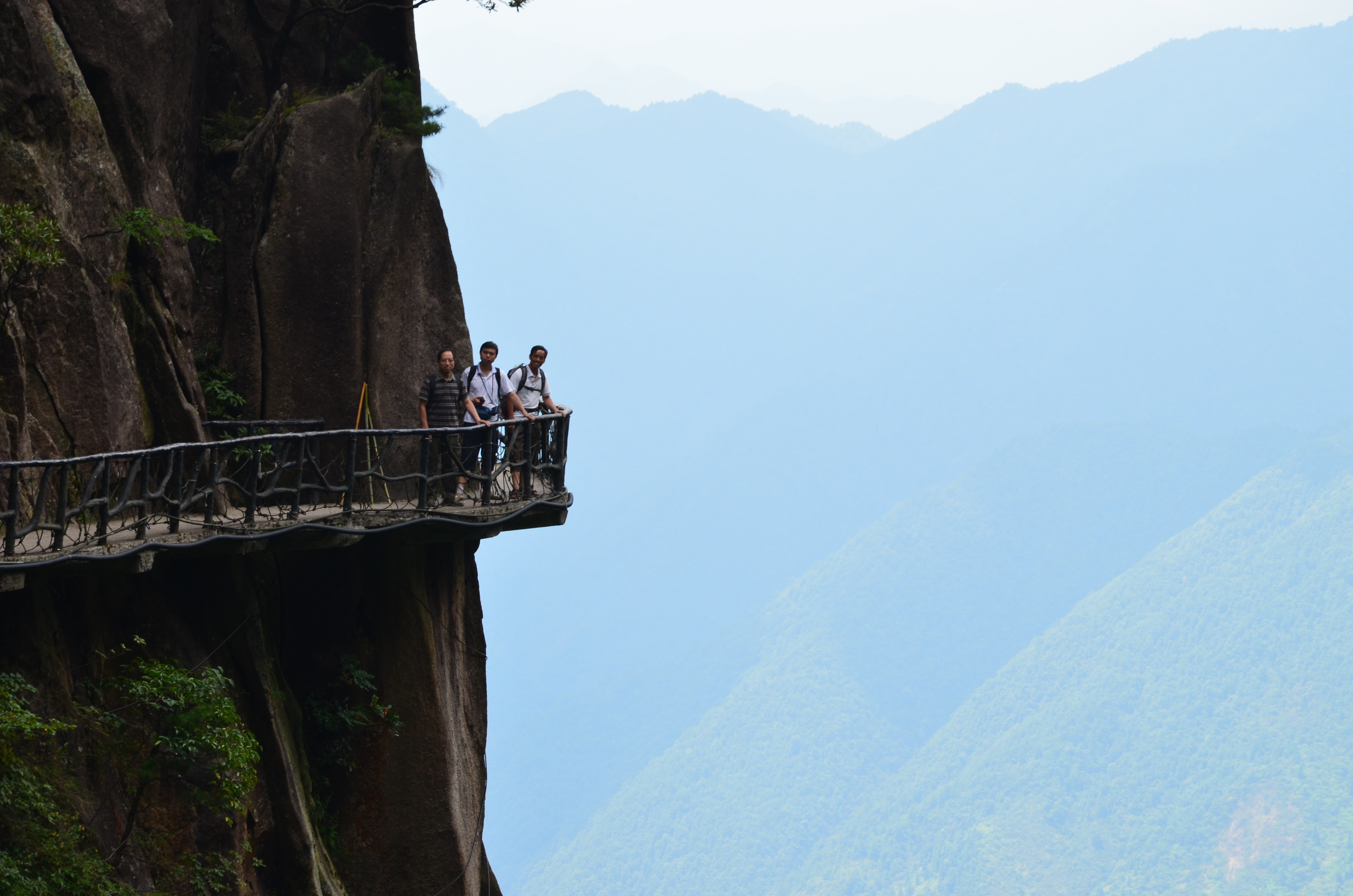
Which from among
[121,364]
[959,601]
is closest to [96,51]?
[121,364]

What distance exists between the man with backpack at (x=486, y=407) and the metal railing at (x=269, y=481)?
28 mm

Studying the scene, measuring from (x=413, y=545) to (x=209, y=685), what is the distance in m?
4.09

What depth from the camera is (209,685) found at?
498 inches

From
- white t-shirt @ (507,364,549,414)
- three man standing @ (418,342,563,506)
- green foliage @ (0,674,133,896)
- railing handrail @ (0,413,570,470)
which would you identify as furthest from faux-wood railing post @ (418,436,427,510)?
green foliage @ (0,674,133,896)

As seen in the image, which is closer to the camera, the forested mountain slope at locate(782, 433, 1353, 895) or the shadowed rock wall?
the shadowed rock wall

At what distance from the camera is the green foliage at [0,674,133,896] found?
1062cm

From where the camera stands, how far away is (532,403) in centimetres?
1714

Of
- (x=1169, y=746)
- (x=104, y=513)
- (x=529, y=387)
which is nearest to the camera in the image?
(x=104, y=513)

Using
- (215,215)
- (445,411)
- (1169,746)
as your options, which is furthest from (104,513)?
(1169,746)

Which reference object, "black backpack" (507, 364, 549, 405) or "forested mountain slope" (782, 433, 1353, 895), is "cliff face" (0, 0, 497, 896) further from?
"forested mountain slope" (782, 433, 1353, 895)

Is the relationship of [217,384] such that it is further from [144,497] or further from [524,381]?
[144,497]

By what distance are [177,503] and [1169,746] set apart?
144670mm

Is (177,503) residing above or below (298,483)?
below

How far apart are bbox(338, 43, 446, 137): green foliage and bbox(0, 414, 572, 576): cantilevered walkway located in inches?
167
